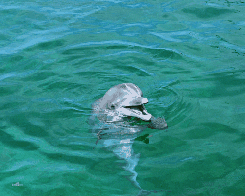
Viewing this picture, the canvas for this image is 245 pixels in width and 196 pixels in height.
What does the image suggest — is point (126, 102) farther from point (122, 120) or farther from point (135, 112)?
point (122, 120)

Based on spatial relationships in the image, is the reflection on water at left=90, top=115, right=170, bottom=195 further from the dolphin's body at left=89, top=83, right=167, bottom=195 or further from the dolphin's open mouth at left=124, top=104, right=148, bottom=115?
the dolphin's open mouth at left=124, top=104, right=148, bottom=115

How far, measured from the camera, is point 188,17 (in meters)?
10.6

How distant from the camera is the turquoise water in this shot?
480 centimetres

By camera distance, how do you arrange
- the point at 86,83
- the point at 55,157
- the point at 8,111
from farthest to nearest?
the point at 86,83 → the point at 8,111 → the point at 55,157

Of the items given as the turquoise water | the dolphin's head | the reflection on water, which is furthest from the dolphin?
the turquoise water

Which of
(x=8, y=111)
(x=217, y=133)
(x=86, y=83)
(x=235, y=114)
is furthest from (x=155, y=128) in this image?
(x=8, y=111)

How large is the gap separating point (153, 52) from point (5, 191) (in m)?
5.21

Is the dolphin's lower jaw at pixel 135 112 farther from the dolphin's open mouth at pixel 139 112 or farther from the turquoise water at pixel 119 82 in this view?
→ the turquoise water at pixel 119 82

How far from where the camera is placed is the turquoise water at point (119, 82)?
480cm

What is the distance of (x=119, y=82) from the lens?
7.26 meters

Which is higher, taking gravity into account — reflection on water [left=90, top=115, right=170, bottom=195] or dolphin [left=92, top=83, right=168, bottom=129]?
dolphin [left=92, top=83, right=168, bottom=129]

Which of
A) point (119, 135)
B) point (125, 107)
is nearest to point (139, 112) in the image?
point (125, 107)

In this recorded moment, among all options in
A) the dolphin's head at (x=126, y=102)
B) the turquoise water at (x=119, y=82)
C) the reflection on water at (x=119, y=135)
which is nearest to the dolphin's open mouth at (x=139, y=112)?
the dolphin's head at (x=126, y=102)

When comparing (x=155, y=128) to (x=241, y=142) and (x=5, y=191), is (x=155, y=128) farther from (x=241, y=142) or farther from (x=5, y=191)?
(x=5, y=191)
